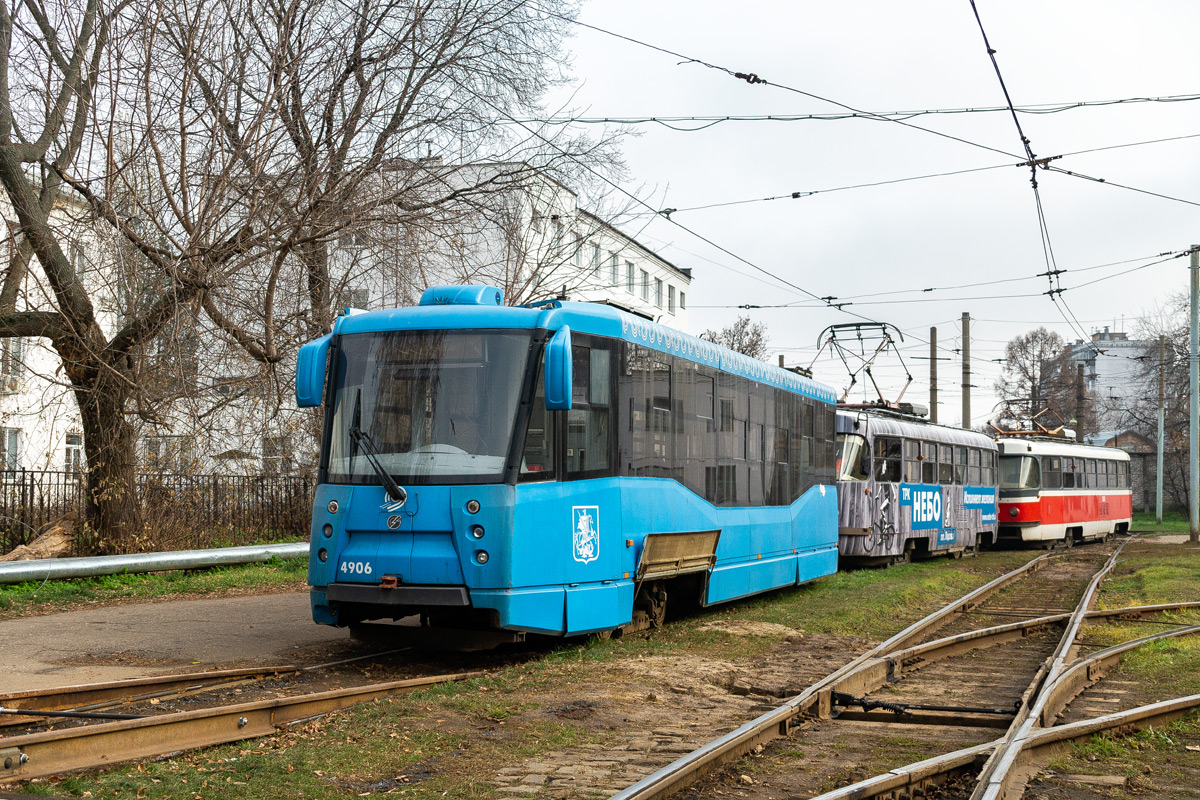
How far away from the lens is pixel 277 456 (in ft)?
69.5

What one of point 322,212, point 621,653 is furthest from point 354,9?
point 621,653

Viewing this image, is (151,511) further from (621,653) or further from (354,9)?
(621,653)

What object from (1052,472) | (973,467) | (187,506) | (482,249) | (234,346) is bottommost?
(187,506)

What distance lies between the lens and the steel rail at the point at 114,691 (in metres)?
7.22

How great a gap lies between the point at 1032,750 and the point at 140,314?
42.5ft

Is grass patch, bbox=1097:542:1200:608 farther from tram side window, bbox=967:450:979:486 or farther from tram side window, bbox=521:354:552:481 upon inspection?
tram side window, bbox=521:354:552:481

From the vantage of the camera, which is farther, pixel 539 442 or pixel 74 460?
pixel 74 460

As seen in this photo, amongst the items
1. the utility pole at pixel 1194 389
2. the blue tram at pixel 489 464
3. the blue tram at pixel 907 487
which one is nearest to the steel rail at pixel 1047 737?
the blue tram at pixel 489 464

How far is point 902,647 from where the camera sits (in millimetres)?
11422

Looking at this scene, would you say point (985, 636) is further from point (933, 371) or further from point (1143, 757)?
point (933, 371)

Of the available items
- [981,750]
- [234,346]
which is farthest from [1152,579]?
[234,346]

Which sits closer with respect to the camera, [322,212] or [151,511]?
[322,212]

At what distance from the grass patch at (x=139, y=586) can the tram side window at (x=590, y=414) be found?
7.29 m

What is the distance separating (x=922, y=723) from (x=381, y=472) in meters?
4.60
